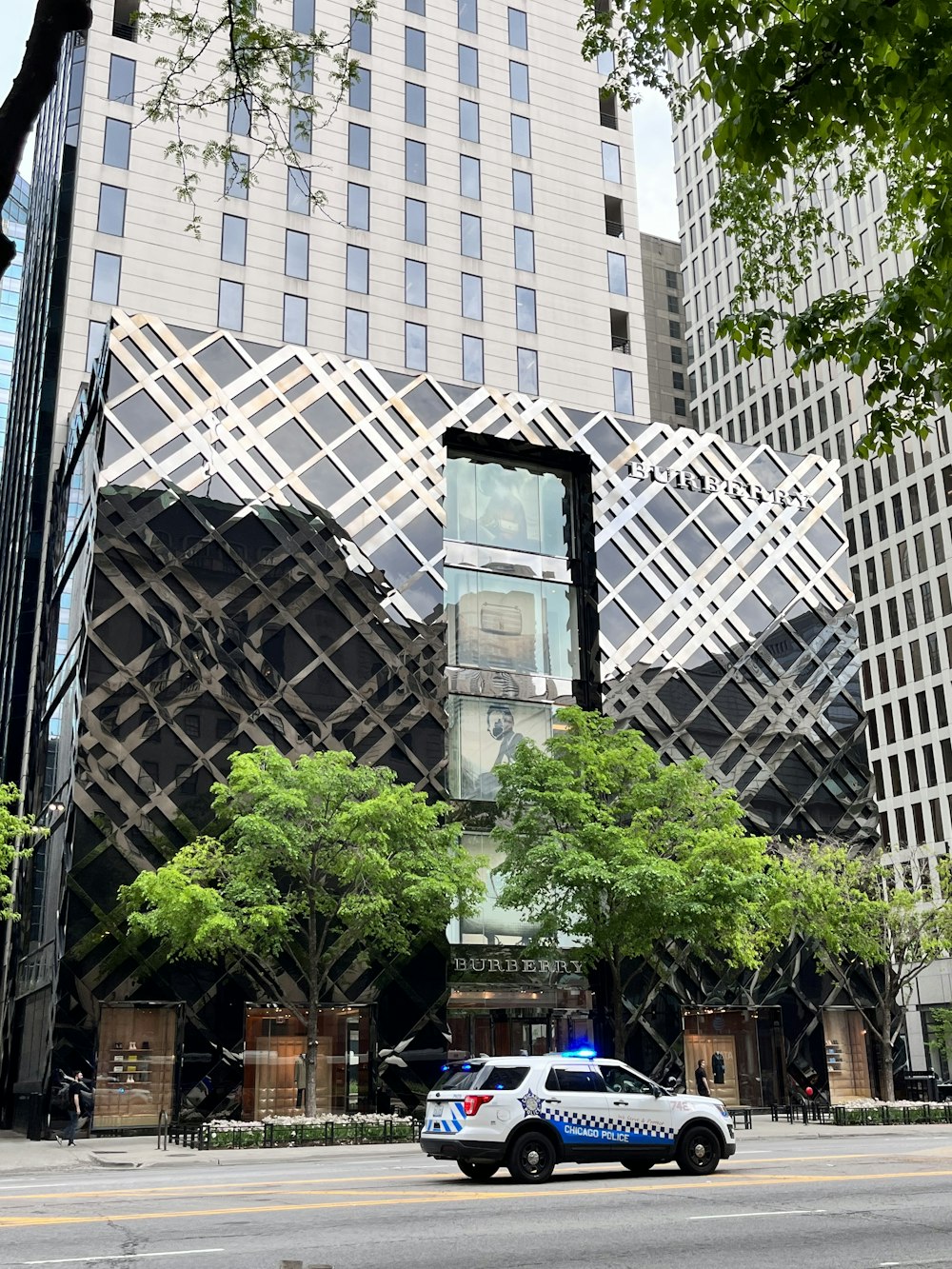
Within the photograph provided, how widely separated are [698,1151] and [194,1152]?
1205 cm

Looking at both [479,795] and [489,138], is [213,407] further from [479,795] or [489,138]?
[489,138]

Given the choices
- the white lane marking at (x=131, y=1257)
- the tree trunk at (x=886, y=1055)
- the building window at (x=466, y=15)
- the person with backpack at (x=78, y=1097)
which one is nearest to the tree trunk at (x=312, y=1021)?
the person with backpack at (x=78, y=1097)

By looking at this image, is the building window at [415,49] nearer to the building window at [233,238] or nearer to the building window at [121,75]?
the building window at [233,238]

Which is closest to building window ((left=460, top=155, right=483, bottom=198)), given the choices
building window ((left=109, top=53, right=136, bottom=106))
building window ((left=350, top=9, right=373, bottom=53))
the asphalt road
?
building window ((left=350, top=9, right=373, bottom=53))

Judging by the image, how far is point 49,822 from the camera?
36.8 m

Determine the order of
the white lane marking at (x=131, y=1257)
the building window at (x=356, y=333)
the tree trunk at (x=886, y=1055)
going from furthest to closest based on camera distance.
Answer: the building window at (x=356, y=333) < the tree trunk at (x=886, y=1055) < the white lane marking at (x=131, y=1257)

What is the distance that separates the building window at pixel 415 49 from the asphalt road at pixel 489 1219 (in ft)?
163

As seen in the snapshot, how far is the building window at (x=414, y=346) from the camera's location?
5188 cm

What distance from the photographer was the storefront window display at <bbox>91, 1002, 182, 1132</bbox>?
31.3m

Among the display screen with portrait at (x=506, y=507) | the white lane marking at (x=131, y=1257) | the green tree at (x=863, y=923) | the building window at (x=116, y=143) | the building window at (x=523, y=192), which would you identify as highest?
the building window at (x=523, y=192)

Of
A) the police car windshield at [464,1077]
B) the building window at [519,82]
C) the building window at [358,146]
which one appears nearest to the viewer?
the police car windshield at [464,1077]

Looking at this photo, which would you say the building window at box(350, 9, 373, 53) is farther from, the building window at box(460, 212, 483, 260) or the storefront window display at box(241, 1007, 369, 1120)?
the storefront window display at box(241, 1007, 369, 1120)

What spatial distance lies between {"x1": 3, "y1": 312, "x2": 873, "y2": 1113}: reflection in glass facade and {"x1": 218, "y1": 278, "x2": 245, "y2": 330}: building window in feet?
30.2

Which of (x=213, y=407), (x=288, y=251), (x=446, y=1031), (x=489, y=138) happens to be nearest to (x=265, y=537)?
(x=213, y=407)
